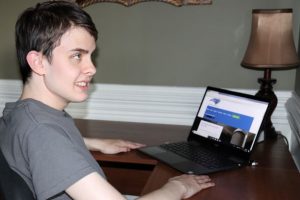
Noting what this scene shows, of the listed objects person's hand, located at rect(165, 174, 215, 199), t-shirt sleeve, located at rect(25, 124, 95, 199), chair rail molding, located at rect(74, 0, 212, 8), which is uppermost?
chair rail molding, located at rect(74, 0, 212, 8)

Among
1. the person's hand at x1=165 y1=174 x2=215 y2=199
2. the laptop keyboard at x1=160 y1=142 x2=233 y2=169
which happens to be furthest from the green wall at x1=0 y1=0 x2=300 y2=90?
the person's hand at x1=165 y1=174 x2=215 y2=199

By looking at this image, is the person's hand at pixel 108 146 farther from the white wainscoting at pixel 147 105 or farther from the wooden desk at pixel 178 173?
the white wainscoting at pixel 147 105

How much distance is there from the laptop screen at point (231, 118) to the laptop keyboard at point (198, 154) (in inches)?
2.8

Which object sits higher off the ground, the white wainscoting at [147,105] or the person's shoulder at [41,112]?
the person's shoulder at [41,112]

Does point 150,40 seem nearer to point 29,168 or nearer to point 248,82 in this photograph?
point 248,82

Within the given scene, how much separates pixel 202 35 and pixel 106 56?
0.50m

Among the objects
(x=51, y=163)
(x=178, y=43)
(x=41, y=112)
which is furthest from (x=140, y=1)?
(x=51, y=163)

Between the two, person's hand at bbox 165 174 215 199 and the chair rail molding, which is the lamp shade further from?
person's hand at bbox 165 174 215 199

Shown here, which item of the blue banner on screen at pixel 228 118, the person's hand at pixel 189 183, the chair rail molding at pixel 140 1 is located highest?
the chair rail molding at pixel 140 1

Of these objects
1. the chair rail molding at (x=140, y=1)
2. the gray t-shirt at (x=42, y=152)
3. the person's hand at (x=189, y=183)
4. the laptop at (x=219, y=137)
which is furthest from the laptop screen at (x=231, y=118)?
the gray t-shirt at (x=42, y=152)

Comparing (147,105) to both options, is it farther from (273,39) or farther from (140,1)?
(273,39)

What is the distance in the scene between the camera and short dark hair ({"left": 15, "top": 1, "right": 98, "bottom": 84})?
0.90 m

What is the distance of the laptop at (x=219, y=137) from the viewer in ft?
4.30

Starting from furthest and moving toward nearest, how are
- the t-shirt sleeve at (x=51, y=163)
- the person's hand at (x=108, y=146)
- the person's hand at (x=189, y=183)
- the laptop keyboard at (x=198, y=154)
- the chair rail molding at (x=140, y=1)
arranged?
1. the chair rail molding at (x=140, y=1)
2. the person's hand at (x=108, y=146)
3. the laptop keyboard at (x=198, y=154)
4. the person's hand at (x=189, y=183)
5. the t-shirt sleeve at (x=51, y=163)
